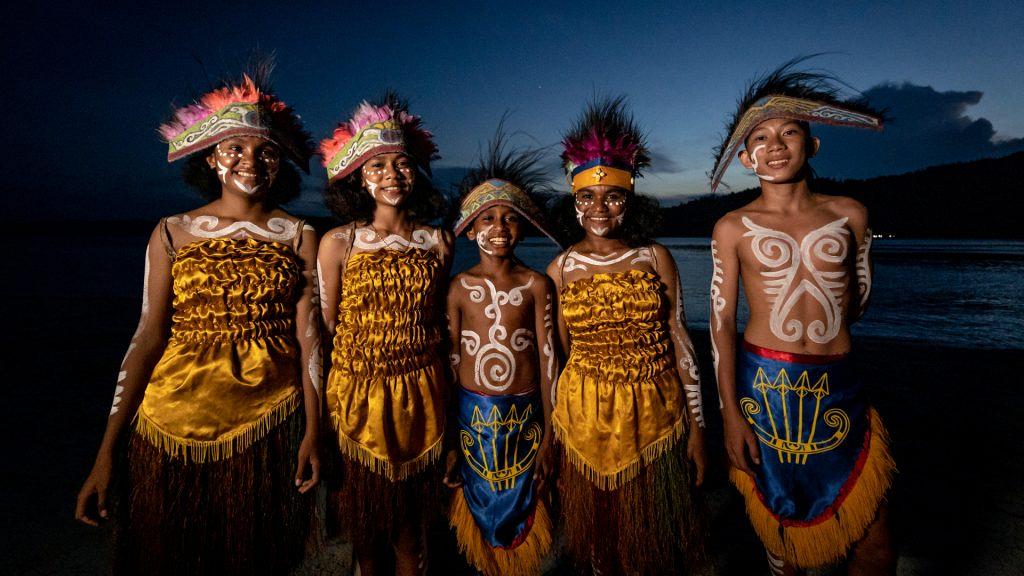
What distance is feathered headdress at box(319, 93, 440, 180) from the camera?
2551mm

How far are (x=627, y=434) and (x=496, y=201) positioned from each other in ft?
5.44

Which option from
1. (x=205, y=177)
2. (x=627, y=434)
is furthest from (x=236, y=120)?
(x=627, y=434)

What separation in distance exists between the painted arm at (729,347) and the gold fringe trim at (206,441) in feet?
8.09

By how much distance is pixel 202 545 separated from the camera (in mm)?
2156

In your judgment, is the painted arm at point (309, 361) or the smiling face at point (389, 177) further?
the smiling face at point (389, 177)

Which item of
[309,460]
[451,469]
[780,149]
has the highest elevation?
[780,149]

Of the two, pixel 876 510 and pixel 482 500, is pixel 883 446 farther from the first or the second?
pixel 482 500

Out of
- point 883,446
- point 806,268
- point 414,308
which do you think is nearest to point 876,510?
point 883,446

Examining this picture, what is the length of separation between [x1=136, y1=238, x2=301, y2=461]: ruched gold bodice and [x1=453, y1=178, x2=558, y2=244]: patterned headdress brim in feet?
3.84

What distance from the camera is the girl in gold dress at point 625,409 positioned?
2494 mm

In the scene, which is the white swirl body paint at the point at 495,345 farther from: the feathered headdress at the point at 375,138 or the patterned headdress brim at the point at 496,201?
the feathered headdress at the point at 375,138

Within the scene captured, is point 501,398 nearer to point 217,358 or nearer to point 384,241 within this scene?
point 384,241

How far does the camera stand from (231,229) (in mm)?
2232

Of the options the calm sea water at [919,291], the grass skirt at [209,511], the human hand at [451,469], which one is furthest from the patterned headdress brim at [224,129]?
the calm sea water at [919,291]
